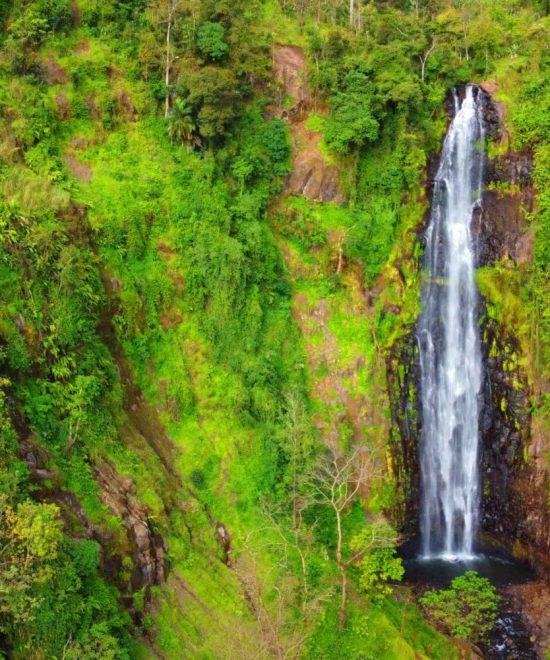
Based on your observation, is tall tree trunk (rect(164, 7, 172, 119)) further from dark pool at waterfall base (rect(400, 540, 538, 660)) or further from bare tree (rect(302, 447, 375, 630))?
dark pool at waterfall base (rect(400, 540, 538, 660))

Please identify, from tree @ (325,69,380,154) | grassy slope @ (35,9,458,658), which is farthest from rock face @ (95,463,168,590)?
tree @ (325,69,380,154)

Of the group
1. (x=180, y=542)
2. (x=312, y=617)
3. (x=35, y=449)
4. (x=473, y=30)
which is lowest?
(x=312, y=617)

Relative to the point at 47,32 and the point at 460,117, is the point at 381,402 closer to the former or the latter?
the point at 460,117

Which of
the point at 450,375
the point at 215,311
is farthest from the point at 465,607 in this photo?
the point at 215,311

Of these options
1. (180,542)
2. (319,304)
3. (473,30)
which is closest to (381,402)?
(319,304)

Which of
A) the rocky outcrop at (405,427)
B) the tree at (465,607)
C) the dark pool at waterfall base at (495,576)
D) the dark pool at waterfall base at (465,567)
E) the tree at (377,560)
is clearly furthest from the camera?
the rocky outcrop at (405,427)

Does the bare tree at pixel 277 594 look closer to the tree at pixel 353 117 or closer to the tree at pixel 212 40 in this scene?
the tree at pixel 353 117

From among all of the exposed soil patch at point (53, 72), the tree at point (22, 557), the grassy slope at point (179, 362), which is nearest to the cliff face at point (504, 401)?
the grassy slope at point (179, 362)
